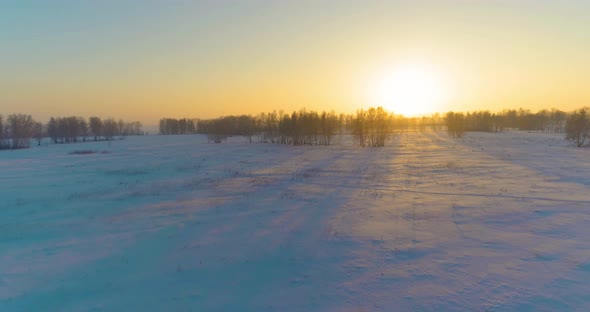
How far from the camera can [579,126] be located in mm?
51781

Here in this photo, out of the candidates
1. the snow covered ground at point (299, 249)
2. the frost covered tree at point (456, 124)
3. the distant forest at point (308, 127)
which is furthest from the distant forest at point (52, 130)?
the frost covered tree at point (456, 124)

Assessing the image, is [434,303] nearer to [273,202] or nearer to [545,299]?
[545,299]

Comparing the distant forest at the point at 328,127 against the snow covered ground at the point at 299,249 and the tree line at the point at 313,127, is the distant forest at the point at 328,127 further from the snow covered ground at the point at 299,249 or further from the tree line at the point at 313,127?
the snow covered ground at the point at 299,249

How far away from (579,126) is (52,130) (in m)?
145

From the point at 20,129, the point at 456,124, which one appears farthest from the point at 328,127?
the point at 20,129

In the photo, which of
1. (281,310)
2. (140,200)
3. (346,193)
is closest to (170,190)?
(140,200)

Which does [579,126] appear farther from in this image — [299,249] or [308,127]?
[299,249]

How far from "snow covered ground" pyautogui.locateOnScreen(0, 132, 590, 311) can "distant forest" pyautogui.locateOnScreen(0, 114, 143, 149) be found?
3376 inches

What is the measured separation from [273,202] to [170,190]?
23.9ft

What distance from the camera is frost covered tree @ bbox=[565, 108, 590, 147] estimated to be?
51.4 meters

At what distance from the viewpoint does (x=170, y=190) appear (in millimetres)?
18062

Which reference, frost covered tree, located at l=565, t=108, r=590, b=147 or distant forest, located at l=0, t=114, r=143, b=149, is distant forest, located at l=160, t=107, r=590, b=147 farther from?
distant forest, located at l=0, t=114, r=143, b=149

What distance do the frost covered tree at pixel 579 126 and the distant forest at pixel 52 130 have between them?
121m

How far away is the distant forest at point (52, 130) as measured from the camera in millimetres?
80688
